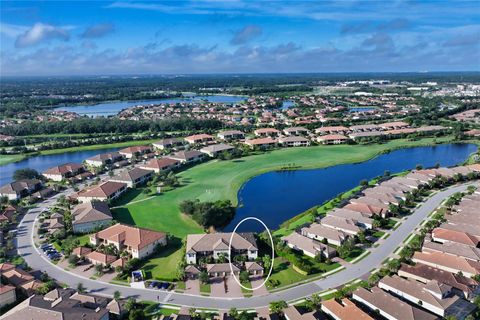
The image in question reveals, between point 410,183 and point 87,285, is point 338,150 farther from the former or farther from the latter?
point 87,285

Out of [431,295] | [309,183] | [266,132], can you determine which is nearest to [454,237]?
[431,295]

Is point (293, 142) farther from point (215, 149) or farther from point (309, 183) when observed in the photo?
Result: point (309, 183)

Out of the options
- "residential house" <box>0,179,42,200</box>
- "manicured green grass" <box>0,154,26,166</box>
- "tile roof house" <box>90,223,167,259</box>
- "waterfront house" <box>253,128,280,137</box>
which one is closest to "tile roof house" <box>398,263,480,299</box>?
"tile roof house" <box>90,223,167,259</box>

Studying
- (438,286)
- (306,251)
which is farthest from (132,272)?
(438,286)

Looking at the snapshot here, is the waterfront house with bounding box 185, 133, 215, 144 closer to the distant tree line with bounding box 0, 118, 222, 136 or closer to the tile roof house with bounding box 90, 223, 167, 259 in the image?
the distant tree line with bounding box 0, 118, 222, 136

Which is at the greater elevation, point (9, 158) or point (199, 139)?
point (199, 139)

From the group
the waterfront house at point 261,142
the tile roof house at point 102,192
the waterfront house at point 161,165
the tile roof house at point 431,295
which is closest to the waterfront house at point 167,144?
A: the waterfront house at point 161,165

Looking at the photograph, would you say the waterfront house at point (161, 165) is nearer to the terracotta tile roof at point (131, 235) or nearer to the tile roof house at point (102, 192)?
the tile roof house at point (102, 192)
